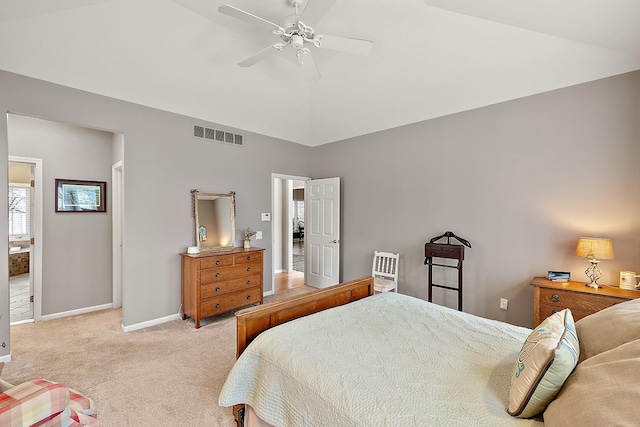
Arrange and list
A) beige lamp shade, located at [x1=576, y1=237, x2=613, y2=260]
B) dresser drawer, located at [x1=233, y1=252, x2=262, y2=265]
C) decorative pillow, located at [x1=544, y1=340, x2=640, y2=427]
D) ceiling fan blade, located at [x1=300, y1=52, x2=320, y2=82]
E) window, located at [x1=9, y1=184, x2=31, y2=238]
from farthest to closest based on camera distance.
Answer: window, located at [x1=9, y1=184, x2=31, y2=238]
dresser drawer, located at [x1=233, y1=252, x2=262, y2=265]
ceiling fan blade, located at [x1=300, y1=52, x2=320, y2=82]
beige lamp shade, located at [x1=576, y1=237, x2=613, y2=260]
decorative pillow, located at [x1=544, y1=340, x2=640, y2=427]

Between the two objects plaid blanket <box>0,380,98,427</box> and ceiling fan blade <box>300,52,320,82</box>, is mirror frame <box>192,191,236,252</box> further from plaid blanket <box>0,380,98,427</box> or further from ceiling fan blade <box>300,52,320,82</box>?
plaid blanket <box>0,380,98,427</box>

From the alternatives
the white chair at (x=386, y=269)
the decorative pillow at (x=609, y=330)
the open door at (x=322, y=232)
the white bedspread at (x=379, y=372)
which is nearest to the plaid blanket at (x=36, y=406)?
the white bedspread at (x=379, y=372)

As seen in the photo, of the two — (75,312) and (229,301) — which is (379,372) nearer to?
(229,301)

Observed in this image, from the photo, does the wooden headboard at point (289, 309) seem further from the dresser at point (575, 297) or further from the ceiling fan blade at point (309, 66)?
the ceiling fan blade at point (309, 66)

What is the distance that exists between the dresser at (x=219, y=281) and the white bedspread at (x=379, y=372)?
6.79 feet

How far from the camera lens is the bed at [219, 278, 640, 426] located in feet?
3.74

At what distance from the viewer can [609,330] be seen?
1.21m

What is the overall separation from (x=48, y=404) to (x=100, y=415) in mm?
1258

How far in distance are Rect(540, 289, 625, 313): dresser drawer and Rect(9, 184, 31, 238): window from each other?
9.44m

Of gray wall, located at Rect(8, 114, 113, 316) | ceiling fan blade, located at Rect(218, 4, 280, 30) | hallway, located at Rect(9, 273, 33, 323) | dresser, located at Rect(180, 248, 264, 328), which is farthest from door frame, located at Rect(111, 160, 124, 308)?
ceiling fan blade, located at Rect(218, 4, 280, 30)

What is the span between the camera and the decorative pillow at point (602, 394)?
2.58ft

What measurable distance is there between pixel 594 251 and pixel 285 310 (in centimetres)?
274

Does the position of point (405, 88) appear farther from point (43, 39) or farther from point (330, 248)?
point (43, 39)

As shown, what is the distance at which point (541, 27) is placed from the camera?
2.51 meters
